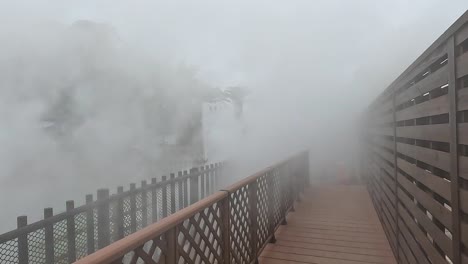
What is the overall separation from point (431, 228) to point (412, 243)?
477 mm

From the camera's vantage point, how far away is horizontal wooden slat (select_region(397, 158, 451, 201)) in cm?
123

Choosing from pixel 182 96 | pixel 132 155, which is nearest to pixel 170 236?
pixel 132 155

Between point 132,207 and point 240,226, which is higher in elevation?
point 132,207

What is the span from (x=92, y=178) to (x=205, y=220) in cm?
262

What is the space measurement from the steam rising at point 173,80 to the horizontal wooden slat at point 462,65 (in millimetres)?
3281

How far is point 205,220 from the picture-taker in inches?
65.8

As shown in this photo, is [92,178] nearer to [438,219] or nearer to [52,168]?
[52,168]

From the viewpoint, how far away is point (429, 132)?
4.78 feet

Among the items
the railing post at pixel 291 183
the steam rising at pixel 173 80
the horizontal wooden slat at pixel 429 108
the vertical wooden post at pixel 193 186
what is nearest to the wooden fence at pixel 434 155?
the horizontal wooden slat at pixel 429 108

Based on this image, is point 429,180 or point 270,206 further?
point 270,206

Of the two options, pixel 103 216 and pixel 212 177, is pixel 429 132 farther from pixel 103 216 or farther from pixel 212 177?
pixel 212 177

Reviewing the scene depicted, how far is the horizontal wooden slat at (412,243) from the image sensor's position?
1586 millimetres

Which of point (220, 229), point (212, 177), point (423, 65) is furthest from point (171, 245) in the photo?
point (212, 177)

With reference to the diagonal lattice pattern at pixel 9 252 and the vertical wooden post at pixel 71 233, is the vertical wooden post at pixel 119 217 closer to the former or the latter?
the vertical wooden post at pixel 71 233
